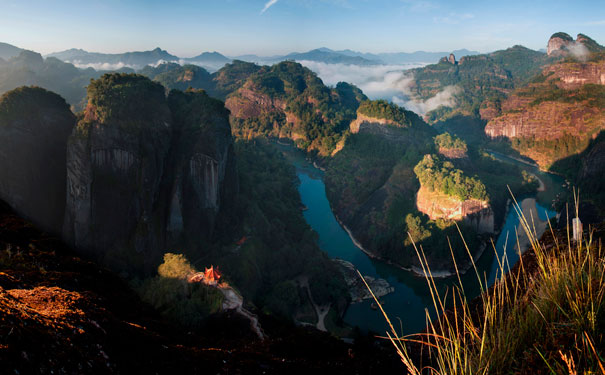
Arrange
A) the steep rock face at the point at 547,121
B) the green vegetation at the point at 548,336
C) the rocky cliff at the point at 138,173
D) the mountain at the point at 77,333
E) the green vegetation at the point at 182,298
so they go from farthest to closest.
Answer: the steep rock face at the point at 547,121, the rocky cliff at the point at 138,173, the green vegetation at the point at 182,298, the mountain at the point at 77,333, the green vegetation at the point at 548,336

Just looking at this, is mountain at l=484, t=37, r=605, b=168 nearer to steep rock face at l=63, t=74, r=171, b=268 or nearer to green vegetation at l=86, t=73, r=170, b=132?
green vegetation at l=86, t=73, r=170, b=132

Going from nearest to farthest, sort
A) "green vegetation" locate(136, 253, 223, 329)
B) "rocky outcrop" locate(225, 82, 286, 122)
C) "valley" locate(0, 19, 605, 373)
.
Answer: "valley" locate(0, 19, 605, 373) → "green vegetation" locate(136, 253, 223, 329) → "rocky outcrop" locate(225, 82, 286, 122)

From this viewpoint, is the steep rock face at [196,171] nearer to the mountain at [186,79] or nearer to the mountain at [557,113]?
the mountain at [557,113]

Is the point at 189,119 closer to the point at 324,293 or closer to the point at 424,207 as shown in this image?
the point at 324,293

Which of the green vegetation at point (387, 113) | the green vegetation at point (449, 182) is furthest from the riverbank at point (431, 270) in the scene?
the green vegetation at point (387, 113)

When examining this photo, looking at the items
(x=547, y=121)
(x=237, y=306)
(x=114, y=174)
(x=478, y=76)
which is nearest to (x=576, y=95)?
(x=547, y=121)

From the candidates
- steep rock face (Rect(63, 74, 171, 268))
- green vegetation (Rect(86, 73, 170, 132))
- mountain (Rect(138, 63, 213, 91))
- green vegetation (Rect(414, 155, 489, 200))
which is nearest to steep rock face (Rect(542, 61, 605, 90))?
green vegetation (Rect(414, 155, 489, 200))
